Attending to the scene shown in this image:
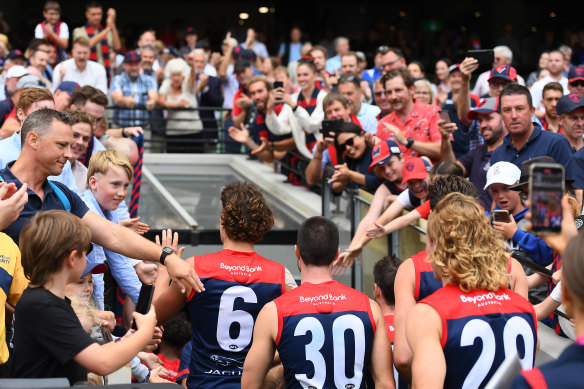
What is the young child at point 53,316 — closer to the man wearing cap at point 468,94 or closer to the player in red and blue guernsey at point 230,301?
the player in red and blue guernsey at point 230,301

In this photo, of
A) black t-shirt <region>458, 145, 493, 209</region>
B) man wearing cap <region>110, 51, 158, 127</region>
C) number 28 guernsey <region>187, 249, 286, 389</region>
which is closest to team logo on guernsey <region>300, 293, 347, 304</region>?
number 28 guernsey <region>187, 249, 286, 389</region>

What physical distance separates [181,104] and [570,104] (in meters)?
8.66

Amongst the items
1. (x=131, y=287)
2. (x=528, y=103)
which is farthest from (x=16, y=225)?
(x=528, y=103)

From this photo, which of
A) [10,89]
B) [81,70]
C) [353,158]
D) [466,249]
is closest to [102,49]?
[81,70]

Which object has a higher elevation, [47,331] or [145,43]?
[145,43]

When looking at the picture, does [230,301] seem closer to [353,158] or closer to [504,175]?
[504,175]

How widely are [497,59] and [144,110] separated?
6386 millimetres

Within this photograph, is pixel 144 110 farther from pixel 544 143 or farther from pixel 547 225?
pixel 547 225

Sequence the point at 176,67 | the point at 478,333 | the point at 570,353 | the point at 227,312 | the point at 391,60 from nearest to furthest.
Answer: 1. the point at 570,353
2. the point at 478,333
3. the point at 227,312
4. the point at 391,60
5. the point at 176,67

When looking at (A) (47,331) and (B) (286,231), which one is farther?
(B) (286,231)

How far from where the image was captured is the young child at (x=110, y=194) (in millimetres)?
5703

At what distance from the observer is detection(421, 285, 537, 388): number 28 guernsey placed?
138 inches

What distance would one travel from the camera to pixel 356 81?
9695mm

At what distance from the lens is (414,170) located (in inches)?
258
